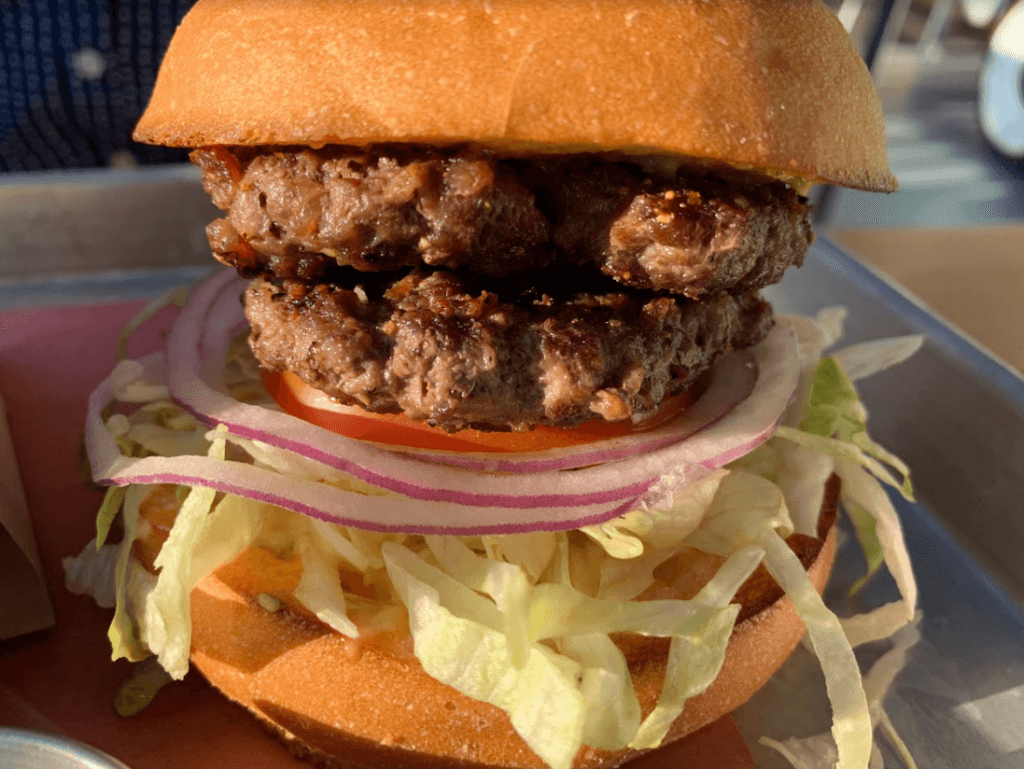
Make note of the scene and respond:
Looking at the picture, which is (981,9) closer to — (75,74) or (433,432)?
(75,74)

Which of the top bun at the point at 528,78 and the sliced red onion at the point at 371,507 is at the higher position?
the top bun at the point at 528,78

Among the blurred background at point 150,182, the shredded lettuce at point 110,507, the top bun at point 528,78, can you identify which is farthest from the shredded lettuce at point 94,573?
the blurred background at point 150,182

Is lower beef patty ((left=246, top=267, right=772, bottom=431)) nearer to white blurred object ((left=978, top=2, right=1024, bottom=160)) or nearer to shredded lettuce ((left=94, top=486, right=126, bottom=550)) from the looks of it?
shredded lettuce ((left=94, top=486, right=126, bottom=550))

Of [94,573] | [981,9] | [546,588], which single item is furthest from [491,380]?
[981,9]

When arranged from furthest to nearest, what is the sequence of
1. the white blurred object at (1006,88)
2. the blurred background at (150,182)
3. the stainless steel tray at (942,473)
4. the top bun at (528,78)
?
1. the white blurred object at (1006,88)
2. the blurred background at (150,182)
3. the stainless steel tray at (942,473)
4. the top bun at (528,78)

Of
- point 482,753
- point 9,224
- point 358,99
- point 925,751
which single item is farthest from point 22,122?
point 925,751

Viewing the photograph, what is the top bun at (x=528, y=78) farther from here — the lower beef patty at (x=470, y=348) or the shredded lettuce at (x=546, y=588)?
the shredded lettuce at (x=546, y=588)
